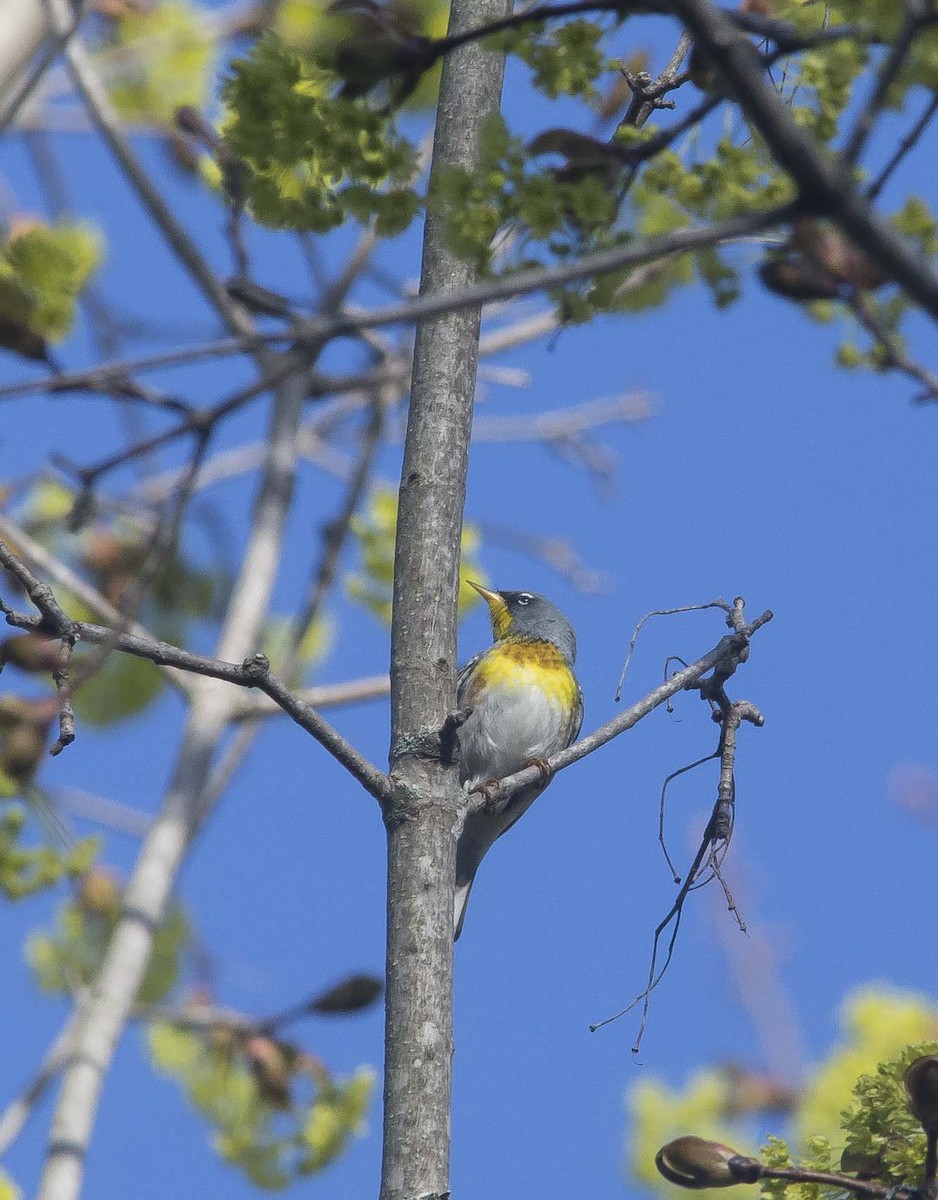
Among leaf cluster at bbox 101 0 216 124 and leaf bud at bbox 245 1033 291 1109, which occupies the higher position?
leaf cluster at bbox 101 0 216 124

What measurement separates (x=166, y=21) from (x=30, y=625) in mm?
6951

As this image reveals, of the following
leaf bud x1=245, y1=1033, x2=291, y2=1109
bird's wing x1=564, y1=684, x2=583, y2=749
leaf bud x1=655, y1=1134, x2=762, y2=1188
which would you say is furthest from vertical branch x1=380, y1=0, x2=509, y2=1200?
bird's wing x1=564, y1=684, x2=583, y2=749

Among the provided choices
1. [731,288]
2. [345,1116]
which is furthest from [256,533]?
[731,288]

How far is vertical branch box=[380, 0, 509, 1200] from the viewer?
111 inches

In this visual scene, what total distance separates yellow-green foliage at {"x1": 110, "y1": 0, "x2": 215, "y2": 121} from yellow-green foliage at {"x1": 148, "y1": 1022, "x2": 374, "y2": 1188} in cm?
535

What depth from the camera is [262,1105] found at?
19.4ft

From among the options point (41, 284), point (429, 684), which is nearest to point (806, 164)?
point (429, 684)

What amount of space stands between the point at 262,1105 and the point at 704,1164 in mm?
3729

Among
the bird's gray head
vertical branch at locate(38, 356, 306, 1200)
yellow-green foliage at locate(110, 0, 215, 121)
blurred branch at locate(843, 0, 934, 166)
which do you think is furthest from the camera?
yellow-green foliage at locate(110, 0, 215, 121)

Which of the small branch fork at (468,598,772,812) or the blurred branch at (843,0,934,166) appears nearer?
the blurred branch at (843,0,934,166)

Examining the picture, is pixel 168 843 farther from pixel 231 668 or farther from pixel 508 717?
pixel 231 668

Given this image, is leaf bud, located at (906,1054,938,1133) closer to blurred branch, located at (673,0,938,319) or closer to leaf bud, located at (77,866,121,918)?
blurred branch, located at (673,0,938,319)

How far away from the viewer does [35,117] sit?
28.5ft

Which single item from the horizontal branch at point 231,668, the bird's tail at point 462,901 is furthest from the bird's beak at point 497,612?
the horizontal branch at point 231,668
